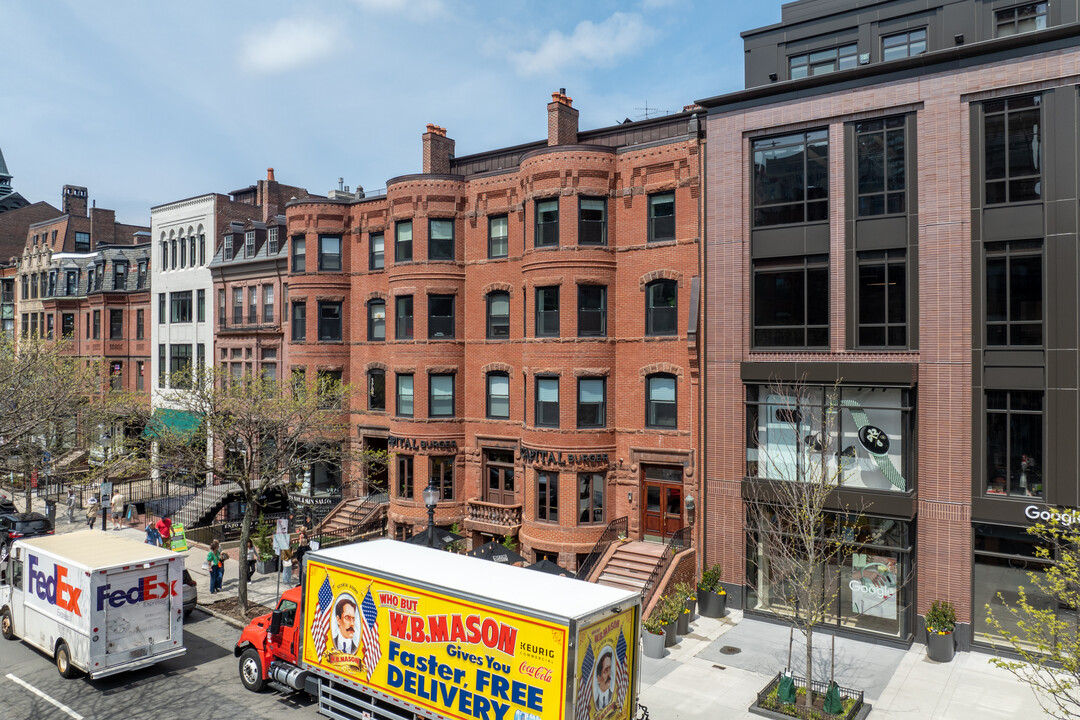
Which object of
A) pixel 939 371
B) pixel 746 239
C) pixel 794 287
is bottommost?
pixel 939 371

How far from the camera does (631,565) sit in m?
24.3

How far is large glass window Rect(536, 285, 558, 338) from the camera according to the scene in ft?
88.1

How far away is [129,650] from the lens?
1750cm

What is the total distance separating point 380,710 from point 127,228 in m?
59.6

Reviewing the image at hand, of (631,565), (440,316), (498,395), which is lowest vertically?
(631,565)

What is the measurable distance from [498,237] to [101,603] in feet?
61.3

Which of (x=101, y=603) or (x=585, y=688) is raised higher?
(x=585, y=688)

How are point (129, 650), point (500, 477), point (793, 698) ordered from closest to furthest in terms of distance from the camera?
point (793, 698) → point (129, 650) → point (500, 477)

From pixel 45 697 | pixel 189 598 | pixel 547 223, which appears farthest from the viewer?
pixel 547 223

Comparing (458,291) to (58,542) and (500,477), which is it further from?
(58,542)

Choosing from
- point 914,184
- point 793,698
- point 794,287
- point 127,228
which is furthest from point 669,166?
point 127,228

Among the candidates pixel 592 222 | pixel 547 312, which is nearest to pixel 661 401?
pixel 547 312

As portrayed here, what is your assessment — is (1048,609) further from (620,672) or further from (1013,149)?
(1013,149)

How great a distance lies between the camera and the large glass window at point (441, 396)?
30.7 metres
